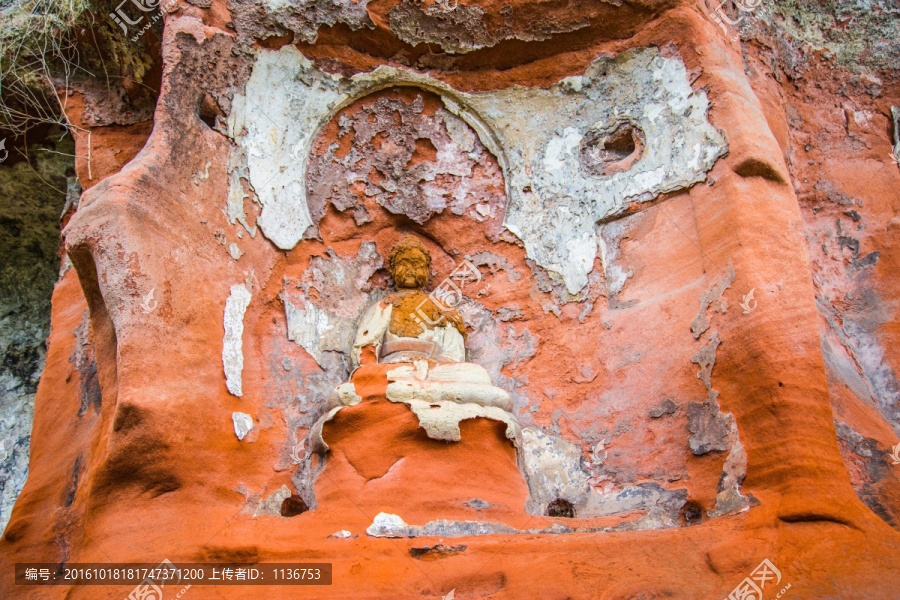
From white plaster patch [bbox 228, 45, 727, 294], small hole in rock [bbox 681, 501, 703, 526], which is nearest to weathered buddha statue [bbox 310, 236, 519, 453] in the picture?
white plaster patch [bbox 228, 45, 727, 294]

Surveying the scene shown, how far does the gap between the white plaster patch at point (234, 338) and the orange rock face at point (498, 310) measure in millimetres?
29

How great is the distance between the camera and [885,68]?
6.49 metres

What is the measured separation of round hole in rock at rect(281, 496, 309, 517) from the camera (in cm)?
477

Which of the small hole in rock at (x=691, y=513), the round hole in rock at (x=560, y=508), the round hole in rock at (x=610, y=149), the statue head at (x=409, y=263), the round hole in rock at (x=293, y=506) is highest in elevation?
the round hole in rock at (x=610, y=149)

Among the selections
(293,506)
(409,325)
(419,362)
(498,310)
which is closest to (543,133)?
(498,310)

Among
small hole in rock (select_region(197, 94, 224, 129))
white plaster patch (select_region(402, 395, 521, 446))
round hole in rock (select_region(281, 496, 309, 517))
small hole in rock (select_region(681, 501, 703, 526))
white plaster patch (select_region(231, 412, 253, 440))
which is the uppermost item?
small hole in rock (select_region(197, 94, 224, 129))

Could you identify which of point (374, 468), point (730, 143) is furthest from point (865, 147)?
point (374, 468)

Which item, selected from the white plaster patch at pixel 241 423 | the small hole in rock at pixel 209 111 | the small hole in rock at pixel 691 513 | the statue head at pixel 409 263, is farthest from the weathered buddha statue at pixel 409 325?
the small hole in rock at pixel 691 513

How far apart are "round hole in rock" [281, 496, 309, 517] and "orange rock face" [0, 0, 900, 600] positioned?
2 centimetres

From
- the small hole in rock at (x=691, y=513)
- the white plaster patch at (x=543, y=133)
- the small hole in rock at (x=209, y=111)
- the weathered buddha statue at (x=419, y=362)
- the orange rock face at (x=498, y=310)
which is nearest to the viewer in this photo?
the orange rock face at (x=498, y=310)

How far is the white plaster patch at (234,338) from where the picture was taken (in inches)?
188

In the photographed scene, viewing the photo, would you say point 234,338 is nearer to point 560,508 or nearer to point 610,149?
point 560,508

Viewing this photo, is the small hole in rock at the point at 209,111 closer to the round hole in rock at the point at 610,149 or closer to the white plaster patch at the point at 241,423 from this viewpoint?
the white plaster patch at the point at 241,423

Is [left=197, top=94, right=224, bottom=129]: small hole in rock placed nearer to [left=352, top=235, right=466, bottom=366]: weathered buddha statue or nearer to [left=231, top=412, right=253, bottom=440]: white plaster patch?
[left=352, top=235, right=466, bottom=366]: weathered buddha statue
